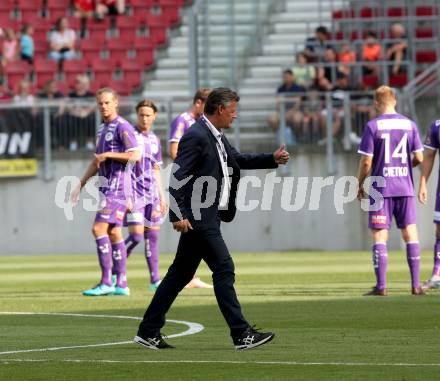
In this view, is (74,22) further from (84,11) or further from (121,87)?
(121,87)

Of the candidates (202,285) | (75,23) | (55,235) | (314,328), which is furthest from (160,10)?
(314,328)

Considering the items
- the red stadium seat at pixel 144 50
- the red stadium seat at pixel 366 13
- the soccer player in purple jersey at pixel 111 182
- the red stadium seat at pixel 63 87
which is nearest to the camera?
the soccer player in purple jersey at pixel 111 182

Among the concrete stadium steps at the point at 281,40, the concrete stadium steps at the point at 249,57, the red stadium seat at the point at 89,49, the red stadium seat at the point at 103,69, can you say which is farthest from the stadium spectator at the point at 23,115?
the red stadium seat at the point at 89,49

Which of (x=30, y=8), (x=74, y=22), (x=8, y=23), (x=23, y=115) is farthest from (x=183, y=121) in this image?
(x=30, y=8)

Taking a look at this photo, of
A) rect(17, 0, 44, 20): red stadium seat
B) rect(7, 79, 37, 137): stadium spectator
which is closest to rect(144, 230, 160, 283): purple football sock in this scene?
rect(7, 79, 37, 137): stadium spectator

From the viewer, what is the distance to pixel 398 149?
50.1 ft

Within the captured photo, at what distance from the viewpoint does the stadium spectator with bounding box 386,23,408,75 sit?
2940 cm

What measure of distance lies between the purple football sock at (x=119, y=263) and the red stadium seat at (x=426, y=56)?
14802 millimetres

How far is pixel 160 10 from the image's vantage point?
3428 centimetres

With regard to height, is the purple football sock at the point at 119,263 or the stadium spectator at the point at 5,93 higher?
the stadium spectator at the point at 5,93

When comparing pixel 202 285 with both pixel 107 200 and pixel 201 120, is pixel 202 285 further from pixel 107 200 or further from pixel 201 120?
pixel 201 120

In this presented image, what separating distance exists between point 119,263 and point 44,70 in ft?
57.3

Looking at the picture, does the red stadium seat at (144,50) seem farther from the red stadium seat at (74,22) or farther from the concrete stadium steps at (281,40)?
the concrete stadium steps at (281,40)

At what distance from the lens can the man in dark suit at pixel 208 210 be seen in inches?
399
